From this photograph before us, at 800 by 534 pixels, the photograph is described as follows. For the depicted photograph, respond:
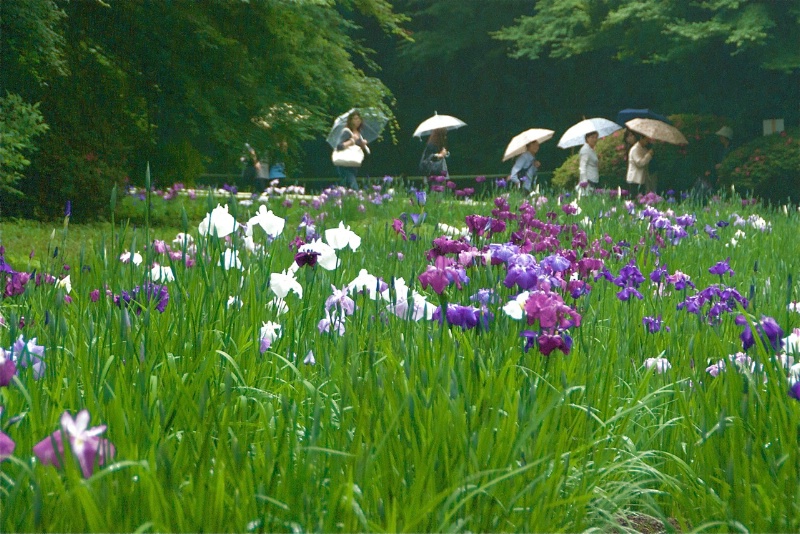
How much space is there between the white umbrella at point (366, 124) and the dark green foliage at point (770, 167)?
724cm

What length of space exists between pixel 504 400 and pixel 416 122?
30901 mm

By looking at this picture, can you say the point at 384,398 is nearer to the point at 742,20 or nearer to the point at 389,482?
the point at 389,482

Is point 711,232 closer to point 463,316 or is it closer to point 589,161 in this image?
point 463,316

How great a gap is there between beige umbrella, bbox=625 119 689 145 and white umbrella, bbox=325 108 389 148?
4.60 m

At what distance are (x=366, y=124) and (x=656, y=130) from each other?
5628mm

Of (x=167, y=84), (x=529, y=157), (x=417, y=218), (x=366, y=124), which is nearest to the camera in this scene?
(x=417, y=218)

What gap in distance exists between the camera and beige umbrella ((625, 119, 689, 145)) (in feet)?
55.6

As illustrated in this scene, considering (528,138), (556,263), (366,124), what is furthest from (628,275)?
(366,124)

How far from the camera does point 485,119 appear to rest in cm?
3183

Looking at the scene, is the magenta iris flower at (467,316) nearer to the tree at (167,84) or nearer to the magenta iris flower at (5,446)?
the magenta iris flower at (5,446)

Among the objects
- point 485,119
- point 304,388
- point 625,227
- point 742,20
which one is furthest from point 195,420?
point 485,119

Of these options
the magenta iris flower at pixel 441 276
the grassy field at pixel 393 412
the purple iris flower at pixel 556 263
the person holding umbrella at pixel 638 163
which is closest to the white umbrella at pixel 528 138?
the person holding umbrella at pixel 638 163

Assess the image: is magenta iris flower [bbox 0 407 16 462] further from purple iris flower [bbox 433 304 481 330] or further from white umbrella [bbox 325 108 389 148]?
white umbrella [bbox 325 108 389 148]

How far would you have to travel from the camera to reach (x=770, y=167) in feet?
58.2
